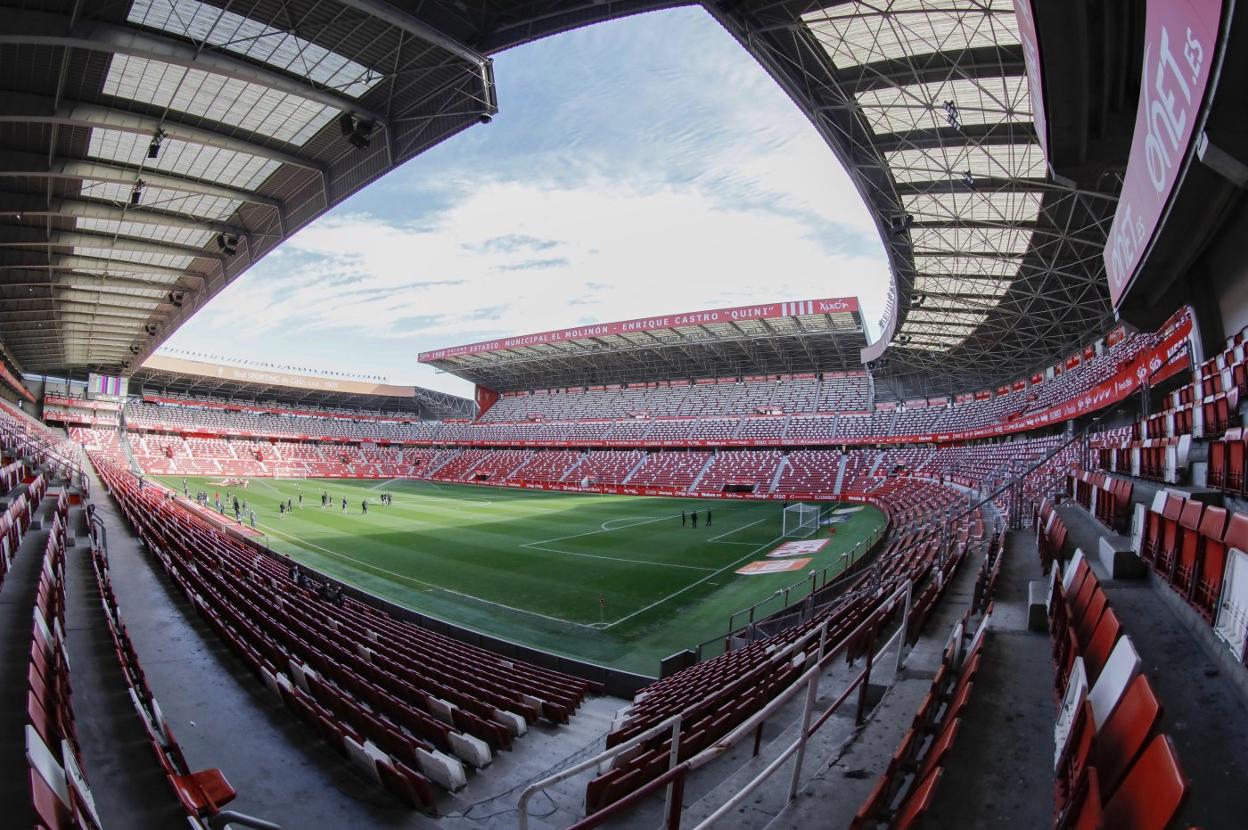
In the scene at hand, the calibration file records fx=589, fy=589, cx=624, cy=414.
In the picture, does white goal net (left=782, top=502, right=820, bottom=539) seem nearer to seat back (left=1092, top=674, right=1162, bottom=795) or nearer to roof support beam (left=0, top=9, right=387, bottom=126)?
roof support beam (left=0, top=9, right=387, bottom=126)

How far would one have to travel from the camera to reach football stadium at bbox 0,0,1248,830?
388 cm

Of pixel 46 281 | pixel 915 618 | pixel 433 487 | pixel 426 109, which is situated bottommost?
pixel 433 487

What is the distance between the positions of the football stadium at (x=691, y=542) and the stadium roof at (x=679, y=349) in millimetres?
11515

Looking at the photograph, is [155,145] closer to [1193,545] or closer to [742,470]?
[1193,545]

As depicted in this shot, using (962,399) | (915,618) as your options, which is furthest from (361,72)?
(962,399)

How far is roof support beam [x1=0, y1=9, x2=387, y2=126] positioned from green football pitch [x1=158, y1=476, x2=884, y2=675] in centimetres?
1312

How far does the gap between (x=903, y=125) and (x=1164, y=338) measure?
9.94 metres

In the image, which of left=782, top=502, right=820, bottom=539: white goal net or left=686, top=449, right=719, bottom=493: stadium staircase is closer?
left=782, top=502, right=820, bottom=539: white goal net

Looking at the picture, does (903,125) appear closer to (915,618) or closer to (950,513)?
(950,513)

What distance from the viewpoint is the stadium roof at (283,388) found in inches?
2445

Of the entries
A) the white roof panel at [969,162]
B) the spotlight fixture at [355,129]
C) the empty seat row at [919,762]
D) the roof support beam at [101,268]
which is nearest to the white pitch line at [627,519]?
the white roof panel at [969,162]

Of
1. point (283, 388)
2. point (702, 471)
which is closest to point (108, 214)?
point (702, 471)

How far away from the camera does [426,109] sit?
44.5ft

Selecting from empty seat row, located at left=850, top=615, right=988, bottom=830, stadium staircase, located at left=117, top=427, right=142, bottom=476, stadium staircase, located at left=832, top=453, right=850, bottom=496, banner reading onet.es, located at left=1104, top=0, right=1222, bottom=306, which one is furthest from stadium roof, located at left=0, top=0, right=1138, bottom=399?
stadium staircase, located at left=117, top=427, right=142, bottom=476
